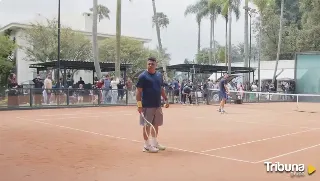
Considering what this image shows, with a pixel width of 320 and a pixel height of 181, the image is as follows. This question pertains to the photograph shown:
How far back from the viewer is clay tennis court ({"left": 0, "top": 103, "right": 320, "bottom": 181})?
6238mm

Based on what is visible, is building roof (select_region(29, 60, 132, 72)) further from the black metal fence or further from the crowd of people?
the black metal fence

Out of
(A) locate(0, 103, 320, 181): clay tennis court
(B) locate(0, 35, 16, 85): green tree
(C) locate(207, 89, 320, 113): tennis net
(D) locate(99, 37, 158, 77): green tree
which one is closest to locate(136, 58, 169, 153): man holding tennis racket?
(A) locate(0, 103, 320, 181): clay tennis court

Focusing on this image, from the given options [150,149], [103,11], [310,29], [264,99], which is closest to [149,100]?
[150,149]

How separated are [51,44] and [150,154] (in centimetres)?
3418

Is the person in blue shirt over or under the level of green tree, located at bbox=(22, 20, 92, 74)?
under

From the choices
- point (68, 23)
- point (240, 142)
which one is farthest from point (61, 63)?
point (68, 23)

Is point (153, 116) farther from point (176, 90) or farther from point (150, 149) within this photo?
point (176, 90)

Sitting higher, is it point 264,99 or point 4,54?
point 4,54

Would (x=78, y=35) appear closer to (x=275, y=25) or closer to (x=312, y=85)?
(x=312, y=85)

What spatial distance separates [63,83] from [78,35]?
16.3 m

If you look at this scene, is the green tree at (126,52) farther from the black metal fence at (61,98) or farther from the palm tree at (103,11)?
the black metal fence at (61,98)

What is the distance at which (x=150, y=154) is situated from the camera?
26.3 feet

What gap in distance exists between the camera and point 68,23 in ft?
170

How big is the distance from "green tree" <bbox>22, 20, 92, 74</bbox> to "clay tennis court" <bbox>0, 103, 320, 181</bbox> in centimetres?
2805
